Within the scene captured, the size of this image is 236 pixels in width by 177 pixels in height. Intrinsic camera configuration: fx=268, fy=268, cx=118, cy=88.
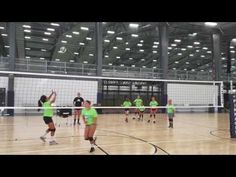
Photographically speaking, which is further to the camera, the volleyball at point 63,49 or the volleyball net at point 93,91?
the volleyball at point 63,49

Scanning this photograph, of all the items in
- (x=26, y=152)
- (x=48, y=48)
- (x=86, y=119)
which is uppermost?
(x=48, y=48)

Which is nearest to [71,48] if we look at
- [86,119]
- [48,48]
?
[48,48]

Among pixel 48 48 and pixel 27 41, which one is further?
pixel 48 48

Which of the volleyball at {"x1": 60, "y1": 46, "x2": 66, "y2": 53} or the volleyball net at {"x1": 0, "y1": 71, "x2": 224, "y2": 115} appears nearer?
the volleyball net at {"x1": 0, "y1": 71, "x2": 224, "y2": 115}

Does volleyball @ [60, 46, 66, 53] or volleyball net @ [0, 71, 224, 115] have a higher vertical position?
volleyball @ [60, 46, 66, 53]

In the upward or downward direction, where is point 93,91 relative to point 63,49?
downward

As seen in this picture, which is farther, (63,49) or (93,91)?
(63,49)

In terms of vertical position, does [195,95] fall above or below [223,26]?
below

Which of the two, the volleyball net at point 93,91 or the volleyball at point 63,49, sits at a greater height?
the volleyball at point 63,49
